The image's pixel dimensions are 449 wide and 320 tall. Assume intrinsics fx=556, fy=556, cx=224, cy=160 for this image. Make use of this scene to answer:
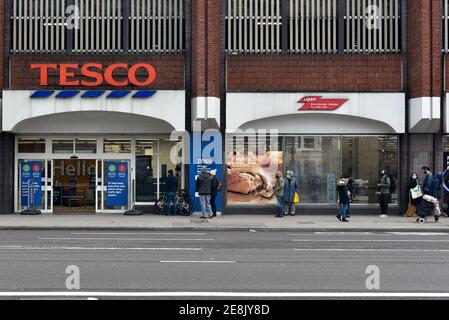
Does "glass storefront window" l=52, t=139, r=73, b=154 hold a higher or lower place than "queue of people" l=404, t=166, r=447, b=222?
higher

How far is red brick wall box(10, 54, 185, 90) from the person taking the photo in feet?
70.5

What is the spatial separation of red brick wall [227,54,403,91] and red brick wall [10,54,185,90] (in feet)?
6.75

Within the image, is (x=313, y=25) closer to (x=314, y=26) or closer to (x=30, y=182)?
(x=314, y=26)

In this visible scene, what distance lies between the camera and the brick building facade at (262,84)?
2120 centimetres

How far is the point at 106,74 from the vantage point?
69.6 ft

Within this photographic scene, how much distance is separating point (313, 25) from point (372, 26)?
2316mm

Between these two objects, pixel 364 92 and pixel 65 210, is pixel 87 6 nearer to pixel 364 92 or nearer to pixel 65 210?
pixel 65 210

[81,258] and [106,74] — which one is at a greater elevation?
[106,74]

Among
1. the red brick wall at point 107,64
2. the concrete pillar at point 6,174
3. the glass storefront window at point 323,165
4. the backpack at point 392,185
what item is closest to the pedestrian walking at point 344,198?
the glass storefront window at point 323,165

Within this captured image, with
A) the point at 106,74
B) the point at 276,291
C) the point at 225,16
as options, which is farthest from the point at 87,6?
the point at 276,291

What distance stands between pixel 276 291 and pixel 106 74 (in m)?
15.3

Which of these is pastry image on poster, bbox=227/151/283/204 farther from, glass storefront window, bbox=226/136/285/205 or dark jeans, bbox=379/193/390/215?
dark jeans, bbox=379/193/390/215

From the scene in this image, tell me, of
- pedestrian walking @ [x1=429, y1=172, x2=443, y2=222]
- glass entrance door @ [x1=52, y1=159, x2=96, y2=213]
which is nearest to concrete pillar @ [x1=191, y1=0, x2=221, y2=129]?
glass entrance door @ [x1=52, y1=159, x2=96, y2=213]

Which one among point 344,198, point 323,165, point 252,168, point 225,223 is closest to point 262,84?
point 252,168
